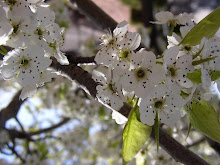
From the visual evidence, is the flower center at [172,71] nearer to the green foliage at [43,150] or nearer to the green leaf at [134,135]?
the green leaf at [134,135]

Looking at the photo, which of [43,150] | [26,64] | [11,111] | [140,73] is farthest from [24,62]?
[43,150]

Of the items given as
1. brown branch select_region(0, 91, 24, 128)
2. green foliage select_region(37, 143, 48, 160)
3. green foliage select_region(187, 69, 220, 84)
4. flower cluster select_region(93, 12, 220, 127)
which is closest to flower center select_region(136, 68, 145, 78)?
flower cluster select_region(93, 12, 220, 127)

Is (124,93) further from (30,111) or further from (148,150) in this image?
(30,111)

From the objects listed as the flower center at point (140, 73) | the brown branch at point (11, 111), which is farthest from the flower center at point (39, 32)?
the brown branch at point (11, 111)

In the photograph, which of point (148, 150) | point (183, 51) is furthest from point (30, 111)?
point (183, 51)

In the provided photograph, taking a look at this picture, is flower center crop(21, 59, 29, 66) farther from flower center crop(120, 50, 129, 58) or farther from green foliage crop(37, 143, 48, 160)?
green foliage crop(37, 143, 48, 160)
